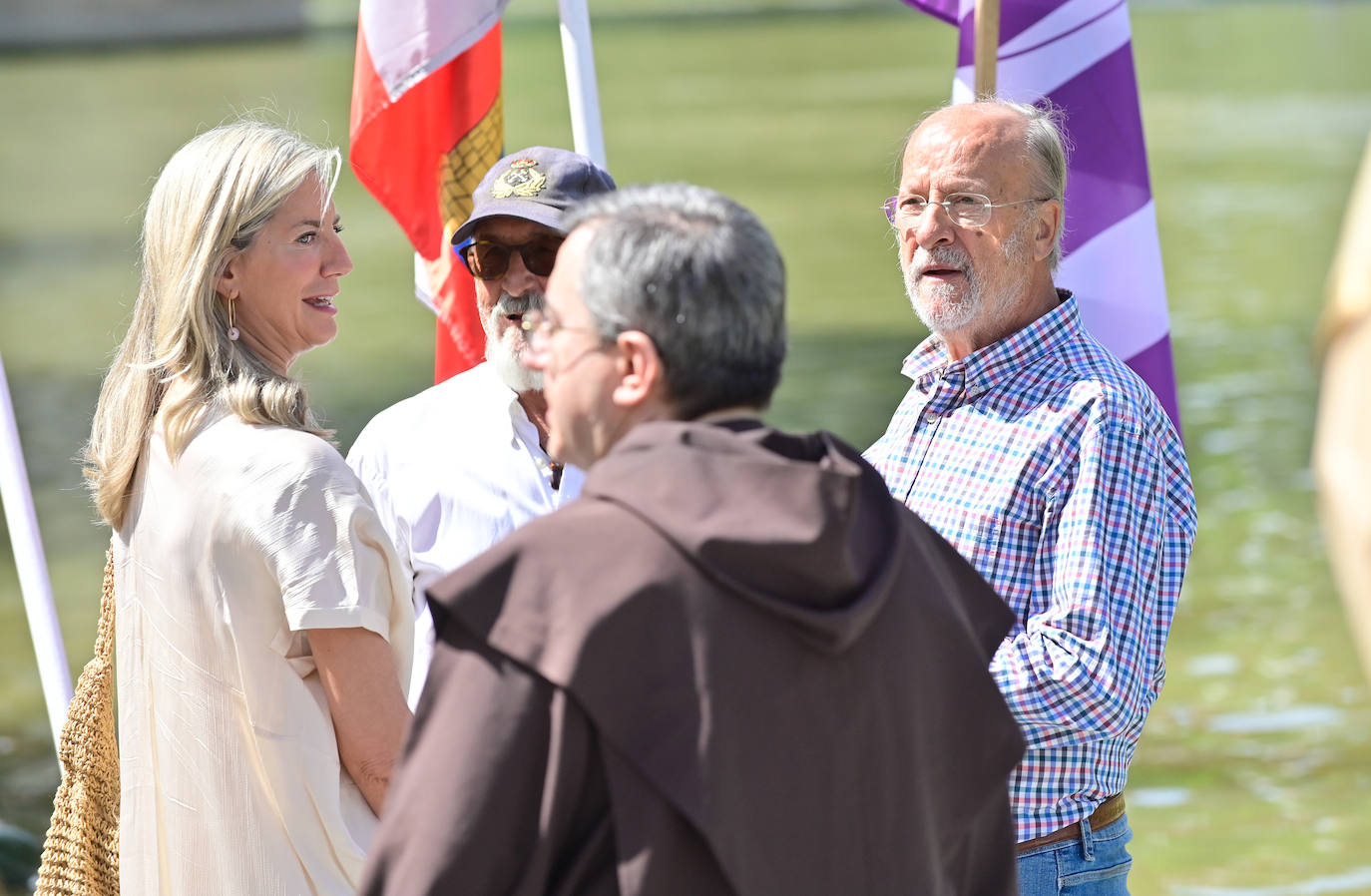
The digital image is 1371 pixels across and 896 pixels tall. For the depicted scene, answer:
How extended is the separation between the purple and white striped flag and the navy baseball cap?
117 cm

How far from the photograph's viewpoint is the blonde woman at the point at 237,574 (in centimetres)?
236

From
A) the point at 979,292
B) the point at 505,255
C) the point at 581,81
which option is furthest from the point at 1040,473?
the point at 581,81

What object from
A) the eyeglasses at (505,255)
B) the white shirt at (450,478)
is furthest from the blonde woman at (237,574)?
the eyeglasses at (505,255)

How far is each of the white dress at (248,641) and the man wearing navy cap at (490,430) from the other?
18.8 inches

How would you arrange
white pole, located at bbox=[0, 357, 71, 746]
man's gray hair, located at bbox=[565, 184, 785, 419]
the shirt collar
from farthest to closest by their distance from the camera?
1. white pole, located at bbox=[0, 357, 71, 746]
2. the shirt collar
3. man's gray hair, located at bbox=[565, 184, 785, 419]

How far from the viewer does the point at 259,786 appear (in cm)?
243

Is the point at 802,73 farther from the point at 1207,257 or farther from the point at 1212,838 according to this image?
the point at 1212,838

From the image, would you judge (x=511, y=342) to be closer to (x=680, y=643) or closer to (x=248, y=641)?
(x=248, y=641)

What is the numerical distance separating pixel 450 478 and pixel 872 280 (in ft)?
53.4

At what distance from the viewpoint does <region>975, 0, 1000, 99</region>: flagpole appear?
11.4 feet

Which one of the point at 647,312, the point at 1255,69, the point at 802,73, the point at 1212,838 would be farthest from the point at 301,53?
the point at 647,312

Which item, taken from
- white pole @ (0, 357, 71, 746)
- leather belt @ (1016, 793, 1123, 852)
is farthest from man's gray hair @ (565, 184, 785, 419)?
white pole @ (0, 357, 71, 746)

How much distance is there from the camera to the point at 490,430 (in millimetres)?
3068

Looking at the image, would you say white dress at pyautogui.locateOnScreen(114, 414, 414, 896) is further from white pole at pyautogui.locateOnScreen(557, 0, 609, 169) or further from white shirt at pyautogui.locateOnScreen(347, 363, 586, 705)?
white pole at pyautogui.locateOnScreen(557, 0, 609, 169)
